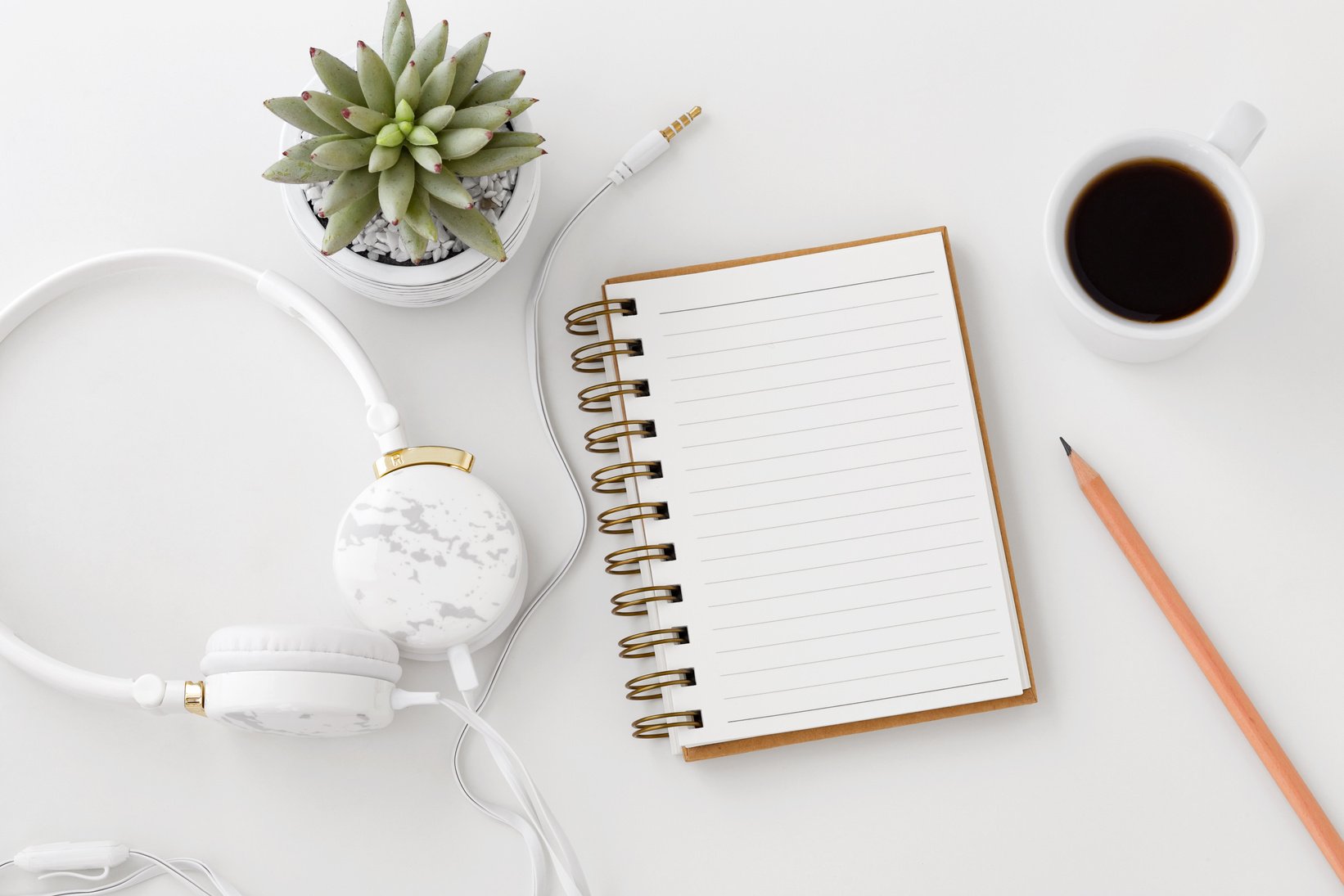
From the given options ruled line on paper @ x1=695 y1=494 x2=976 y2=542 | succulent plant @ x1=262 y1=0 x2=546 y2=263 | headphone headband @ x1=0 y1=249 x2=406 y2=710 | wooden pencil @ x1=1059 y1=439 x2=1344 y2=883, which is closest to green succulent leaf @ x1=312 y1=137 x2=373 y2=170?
succulent plant @ x1=262 y1=0 x2=546 y2=263

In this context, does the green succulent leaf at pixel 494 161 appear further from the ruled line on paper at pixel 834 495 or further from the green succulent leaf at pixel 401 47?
the ruled line on paper at pixel 834 495

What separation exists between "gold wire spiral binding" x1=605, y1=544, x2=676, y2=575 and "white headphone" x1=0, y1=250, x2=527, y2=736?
0.08m

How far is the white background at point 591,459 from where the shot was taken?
81 cm

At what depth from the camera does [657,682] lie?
80 cm

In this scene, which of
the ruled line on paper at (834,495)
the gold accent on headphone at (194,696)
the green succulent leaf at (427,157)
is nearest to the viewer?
the green succulent leaf at (427,157)

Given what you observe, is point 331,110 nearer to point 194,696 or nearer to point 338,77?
point 338,77

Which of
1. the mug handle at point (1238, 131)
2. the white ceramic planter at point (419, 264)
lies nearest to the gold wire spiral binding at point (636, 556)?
the white ceramic planter at point (419, 264)

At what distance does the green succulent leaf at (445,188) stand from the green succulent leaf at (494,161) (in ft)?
0.04

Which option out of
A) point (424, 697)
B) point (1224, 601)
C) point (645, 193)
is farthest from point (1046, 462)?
point (424, 697)

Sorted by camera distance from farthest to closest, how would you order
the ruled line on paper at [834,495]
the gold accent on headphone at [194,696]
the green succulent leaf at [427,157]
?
1. the ruled line on paper at [834,495]
2. the gold accent on headphone at [194,696]
3. the green succulent leaf at [427,157]

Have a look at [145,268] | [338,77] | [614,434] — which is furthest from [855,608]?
[145,268]

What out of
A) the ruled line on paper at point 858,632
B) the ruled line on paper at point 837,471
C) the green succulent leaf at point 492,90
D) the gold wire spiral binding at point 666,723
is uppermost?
the green succulent leaf at point 492,90

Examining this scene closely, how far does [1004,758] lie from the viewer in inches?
32.4

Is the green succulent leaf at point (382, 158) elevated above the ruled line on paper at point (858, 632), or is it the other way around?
the green succulent leaf at point (382, 158)
